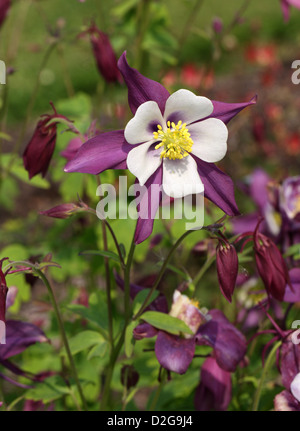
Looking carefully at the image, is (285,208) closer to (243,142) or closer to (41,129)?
(41,129)

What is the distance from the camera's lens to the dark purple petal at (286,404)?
3.06 feet

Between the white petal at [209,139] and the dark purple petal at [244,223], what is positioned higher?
the white petal at [209,139]

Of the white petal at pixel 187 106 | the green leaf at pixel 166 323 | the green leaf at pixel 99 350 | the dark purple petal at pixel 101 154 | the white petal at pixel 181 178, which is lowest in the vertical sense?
the green leaf at pixel 99 350

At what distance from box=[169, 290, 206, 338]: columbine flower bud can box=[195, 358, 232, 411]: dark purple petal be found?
90 millimetres

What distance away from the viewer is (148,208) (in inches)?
32.3

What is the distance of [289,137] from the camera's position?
2.79 metres

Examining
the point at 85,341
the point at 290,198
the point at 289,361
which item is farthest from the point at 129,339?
the point at 290,198

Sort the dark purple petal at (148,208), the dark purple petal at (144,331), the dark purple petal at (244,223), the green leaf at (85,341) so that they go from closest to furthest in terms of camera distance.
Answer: the dark purple petal at (148,208) → the dark purple petal at (144,331) → the green leaf at (85,341) → the dark purple petal at (244,223)

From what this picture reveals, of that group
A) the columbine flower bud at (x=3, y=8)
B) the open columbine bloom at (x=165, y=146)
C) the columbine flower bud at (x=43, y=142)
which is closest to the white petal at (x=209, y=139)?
the open columbine bloom at (x=165, y=146)

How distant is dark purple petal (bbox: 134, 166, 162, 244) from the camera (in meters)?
0.80

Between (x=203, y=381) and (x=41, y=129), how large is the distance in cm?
49

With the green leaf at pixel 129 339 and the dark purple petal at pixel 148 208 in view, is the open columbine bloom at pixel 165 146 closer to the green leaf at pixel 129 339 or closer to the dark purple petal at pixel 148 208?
the dark purple petal at pixel 148 208

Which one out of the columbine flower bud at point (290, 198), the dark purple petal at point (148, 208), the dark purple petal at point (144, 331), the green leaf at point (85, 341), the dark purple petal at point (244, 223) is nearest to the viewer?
the dark purple petal at point (148, 208)
